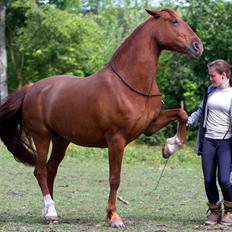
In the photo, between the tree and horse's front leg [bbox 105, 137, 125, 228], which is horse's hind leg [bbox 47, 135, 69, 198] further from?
the tree

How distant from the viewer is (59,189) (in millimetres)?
10688

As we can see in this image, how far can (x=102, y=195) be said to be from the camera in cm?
998

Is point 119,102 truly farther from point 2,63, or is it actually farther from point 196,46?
point 2,63

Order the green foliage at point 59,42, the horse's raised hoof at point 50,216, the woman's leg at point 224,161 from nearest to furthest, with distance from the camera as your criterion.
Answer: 1. the woman's leg at point 224,161
2. the horse's raised hoof at point 50,216
3. the green foliage at point 59,42

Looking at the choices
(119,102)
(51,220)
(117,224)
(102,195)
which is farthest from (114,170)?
(102,195)

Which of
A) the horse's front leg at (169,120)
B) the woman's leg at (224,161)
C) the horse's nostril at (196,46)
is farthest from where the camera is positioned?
the horse's front leg at (169,120)

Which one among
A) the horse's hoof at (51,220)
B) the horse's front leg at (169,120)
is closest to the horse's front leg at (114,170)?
the horse's front leg at (169,120)

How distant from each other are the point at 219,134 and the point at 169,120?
0.57 metres

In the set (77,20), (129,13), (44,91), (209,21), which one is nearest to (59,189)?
(44,91)

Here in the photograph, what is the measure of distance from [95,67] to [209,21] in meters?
5.30

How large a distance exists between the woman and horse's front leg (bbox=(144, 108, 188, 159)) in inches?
9.4

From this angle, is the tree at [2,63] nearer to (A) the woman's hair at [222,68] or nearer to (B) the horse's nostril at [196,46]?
(A) the woman's hair at [222,68]

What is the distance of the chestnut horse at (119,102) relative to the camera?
22.1 ft

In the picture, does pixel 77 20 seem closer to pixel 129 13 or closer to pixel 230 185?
pixel 129 13
